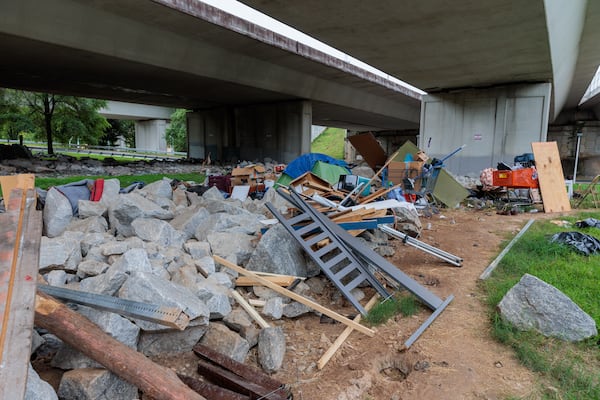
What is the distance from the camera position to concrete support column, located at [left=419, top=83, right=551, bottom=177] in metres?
14.2

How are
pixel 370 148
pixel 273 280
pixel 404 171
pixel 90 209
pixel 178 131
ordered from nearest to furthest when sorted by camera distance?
pixel 273 280 → pixel 90 209 → pixel 404 171 → pixel 370 148 → pixel 178 131

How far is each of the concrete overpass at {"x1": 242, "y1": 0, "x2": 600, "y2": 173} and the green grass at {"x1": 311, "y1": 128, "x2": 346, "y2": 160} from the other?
105 feet

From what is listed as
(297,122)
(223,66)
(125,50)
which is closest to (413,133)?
(297,122)

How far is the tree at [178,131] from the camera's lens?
134 ft

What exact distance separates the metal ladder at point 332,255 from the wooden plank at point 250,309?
92 cm

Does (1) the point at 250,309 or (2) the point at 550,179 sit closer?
(1) the point at 250,309

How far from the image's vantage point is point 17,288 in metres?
2.19

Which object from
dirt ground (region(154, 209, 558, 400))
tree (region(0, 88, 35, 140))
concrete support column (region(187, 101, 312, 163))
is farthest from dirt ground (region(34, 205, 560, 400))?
tree (region(0, 88, 35, 140))

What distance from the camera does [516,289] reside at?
11.2 feet

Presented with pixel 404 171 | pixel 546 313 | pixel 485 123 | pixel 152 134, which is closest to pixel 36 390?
pixel 546 313

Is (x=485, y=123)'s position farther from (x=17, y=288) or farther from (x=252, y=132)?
(x=17, y=288)

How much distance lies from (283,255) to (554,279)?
322 cm

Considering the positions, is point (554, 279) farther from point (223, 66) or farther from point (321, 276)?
point (223, 66)

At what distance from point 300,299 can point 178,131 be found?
41.2 meters
